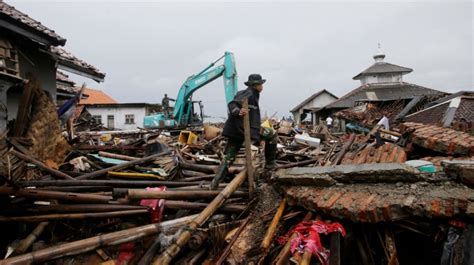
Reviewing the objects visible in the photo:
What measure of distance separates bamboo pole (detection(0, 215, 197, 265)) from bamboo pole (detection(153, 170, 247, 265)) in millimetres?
140

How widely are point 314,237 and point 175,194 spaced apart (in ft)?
6.17

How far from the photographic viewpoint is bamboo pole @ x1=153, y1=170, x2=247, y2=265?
349 cm

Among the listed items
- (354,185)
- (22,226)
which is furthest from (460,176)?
(22,226)

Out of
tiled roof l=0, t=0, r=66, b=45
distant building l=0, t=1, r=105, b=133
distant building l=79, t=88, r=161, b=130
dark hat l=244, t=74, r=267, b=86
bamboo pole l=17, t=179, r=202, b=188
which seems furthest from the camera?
distant building l=79, t=88, r=161, b=130

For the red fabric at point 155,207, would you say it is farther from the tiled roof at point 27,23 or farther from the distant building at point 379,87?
the distant building at point 379,87

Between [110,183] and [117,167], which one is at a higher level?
[117,167]

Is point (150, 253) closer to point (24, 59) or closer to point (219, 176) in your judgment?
point (219, 176)

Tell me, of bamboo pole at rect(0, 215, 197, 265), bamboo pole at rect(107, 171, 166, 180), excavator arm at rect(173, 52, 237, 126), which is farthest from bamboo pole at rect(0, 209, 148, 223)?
excavator arm at rect(173, 52, 237, 126)

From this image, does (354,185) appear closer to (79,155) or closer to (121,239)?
(121,239)

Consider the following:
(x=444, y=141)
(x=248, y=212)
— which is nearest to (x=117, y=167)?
(x=248, y=212)

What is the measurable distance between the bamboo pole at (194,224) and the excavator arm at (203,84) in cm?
756

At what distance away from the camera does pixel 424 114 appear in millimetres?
9148

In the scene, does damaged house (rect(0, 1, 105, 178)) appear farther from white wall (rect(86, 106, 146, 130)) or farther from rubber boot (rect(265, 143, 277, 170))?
white wall (rect(86, 106, 146, 130))

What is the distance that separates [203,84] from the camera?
1422cm
